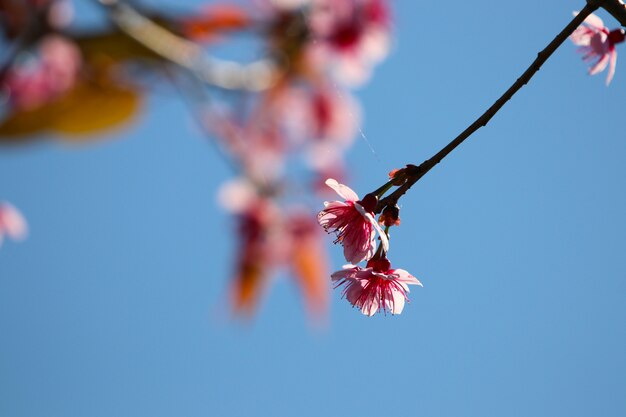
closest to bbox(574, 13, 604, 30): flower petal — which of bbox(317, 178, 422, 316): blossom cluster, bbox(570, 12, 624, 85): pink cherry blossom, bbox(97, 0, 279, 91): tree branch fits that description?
bbox(570, 12, 624, 85): pink cherry blossom

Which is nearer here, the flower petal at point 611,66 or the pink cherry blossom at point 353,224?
the pink cherry blossom at point 353,224

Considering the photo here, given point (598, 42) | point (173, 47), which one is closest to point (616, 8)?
point (598, 42)

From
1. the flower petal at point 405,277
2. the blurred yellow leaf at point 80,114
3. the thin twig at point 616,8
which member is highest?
the thin twig at point 616,8

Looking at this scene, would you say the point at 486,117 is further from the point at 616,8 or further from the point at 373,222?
the point at 616,8

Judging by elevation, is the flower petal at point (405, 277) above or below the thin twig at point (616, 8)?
below

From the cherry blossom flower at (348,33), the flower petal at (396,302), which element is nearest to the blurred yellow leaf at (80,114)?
the cherry blossom flower at (348,33)

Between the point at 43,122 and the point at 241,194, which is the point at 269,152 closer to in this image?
the point at 241,194

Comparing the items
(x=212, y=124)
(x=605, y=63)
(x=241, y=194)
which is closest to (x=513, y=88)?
(x=605, y=63)

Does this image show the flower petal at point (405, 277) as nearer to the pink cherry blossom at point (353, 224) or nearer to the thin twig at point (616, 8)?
the pink cherry blossom at point (353, 224)
